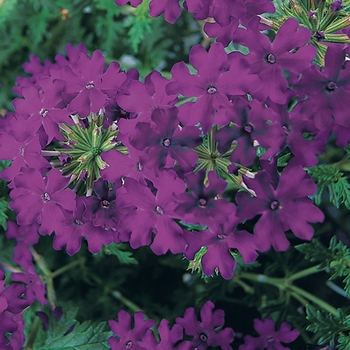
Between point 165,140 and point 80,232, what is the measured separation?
28 centimetres

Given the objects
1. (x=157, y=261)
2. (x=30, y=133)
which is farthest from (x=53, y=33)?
(x=30, y=133)

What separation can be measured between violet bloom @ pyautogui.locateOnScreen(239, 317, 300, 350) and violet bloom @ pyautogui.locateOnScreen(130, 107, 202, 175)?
544 millimetres

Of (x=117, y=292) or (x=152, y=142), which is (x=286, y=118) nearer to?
(x=152, y=142)

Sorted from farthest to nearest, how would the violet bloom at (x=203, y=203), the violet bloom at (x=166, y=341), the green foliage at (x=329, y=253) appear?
the green foliage at (x=329, y=253), the violet bloom at (x=166, y=341), the violet bloom at (x=203, y=203)

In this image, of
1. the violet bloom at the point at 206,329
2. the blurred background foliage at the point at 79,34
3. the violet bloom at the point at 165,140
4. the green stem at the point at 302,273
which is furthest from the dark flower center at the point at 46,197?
the blurred background foliage at the point at 79,34

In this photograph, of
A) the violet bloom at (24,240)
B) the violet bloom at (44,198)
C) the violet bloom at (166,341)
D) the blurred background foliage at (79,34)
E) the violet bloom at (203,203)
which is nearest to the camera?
the violet bloom at (203,203)

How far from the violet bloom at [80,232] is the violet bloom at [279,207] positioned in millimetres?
284

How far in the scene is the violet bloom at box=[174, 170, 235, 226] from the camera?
793 millimetres

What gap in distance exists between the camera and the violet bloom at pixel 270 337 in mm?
1181

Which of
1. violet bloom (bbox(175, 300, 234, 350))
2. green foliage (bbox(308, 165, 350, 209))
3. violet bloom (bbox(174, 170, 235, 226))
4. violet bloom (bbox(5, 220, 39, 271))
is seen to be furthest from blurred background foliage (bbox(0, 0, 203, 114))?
violet bloom (bbox(174, 170, 235, 226))

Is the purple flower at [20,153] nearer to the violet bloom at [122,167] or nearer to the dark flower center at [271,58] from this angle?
the violet bloom at [122,167]

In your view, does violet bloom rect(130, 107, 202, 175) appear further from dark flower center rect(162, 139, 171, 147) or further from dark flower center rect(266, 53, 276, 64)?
dark flower center rect(266, 53, 276, 64)

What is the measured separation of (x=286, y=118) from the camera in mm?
870

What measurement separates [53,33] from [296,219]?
126 cm
